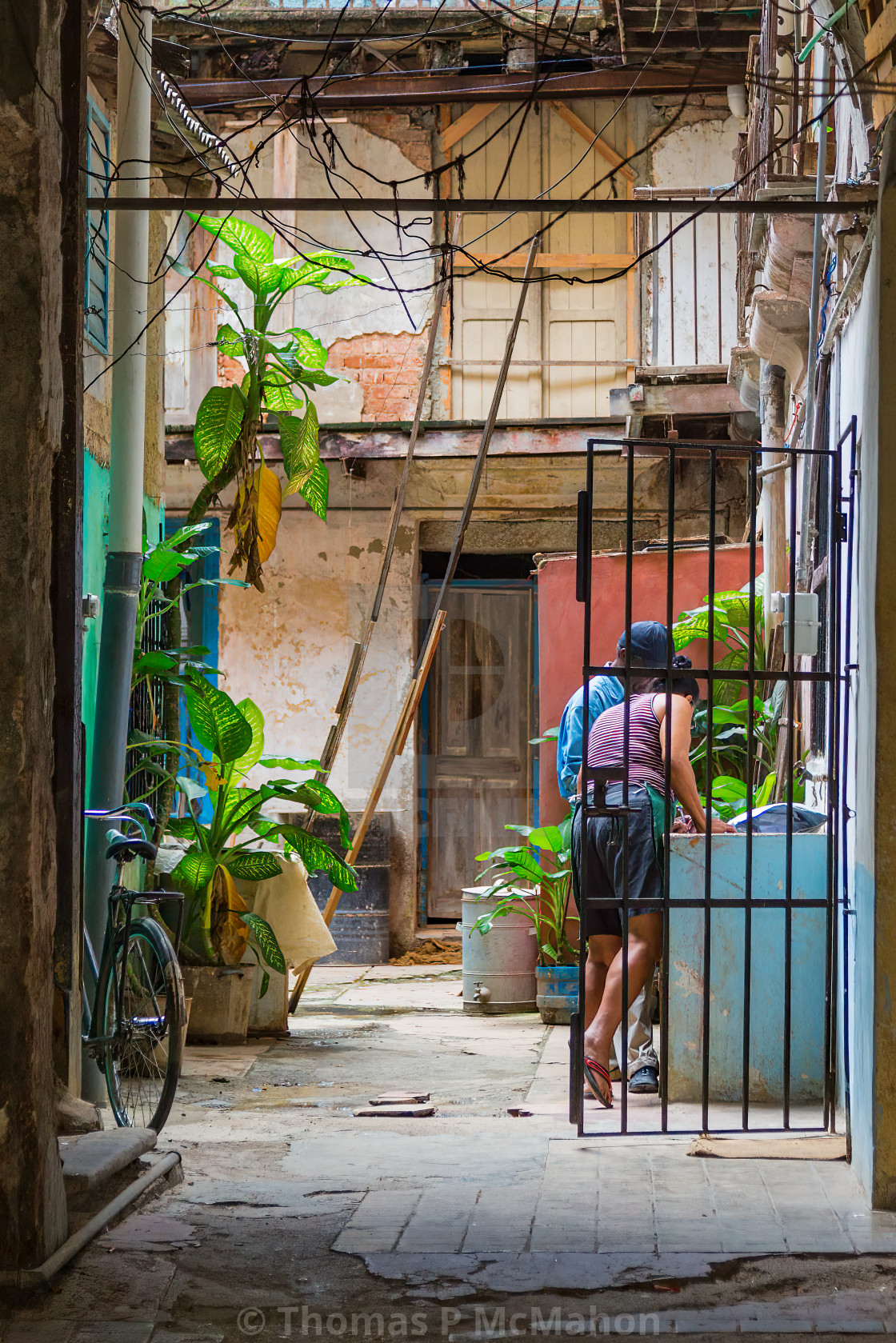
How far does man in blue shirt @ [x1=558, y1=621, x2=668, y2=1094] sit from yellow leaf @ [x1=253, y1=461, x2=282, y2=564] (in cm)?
187

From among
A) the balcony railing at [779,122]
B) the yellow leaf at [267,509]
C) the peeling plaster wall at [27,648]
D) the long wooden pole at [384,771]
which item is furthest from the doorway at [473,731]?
the peeling plaster wall at [27,648]

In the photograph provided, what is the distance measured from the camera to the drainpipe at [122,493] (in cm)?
570

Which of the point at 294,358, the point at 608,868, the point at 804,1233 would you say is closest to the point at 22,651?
the point at 804,1233

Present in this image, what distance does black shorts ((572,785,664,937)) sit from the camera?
17.6ft

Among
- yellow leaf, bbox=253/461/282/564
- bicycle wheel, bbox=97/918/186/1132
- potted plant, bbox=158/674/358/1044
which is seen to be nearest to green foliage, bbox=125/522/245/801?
potted plant, bbox=158/674/358/1044

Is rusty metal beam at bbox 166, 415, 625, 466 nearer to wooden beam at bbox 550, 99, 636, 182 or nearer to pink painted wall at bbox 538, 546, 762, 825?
pink painted wall at bbox 538, 546, 762, 825

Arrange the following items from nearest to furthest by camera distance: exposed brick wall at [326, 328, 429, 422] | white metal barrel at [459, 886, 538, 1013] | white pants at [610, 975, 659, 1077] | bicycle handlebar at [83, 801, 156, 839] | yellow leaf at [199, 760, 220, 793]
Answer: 1. bicycle handlebar at [83, 801, 156, 839]
2. white pants at [610, 975, 659, 1077]
3. yellow leaf at [199, 760, 220, 793]
4. white metal barrel at [459, 886, 538, 1013]
5. exposed brick wall at [326, 328, 429, 422]

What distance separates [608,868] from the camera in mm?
5488

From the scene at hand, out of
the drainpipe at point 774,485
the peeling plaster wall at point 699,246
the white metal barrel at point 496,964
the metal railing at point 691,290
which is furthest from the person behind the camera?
the peeling plaster wall at point 699,246

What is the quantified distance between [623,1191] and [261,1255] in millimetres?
1133

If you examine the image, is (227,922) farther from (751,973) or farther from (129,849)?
(751,973)

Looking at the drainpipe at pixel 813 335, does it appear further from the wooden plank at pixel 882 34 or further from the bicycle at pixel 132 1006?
the bicycle at pixel 132 1006

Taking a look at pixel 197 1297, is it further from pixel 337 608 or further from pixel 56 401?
pixel 337 608

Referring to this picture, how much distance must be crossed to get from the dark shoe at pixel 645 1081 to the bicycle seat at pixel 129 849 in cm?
224
